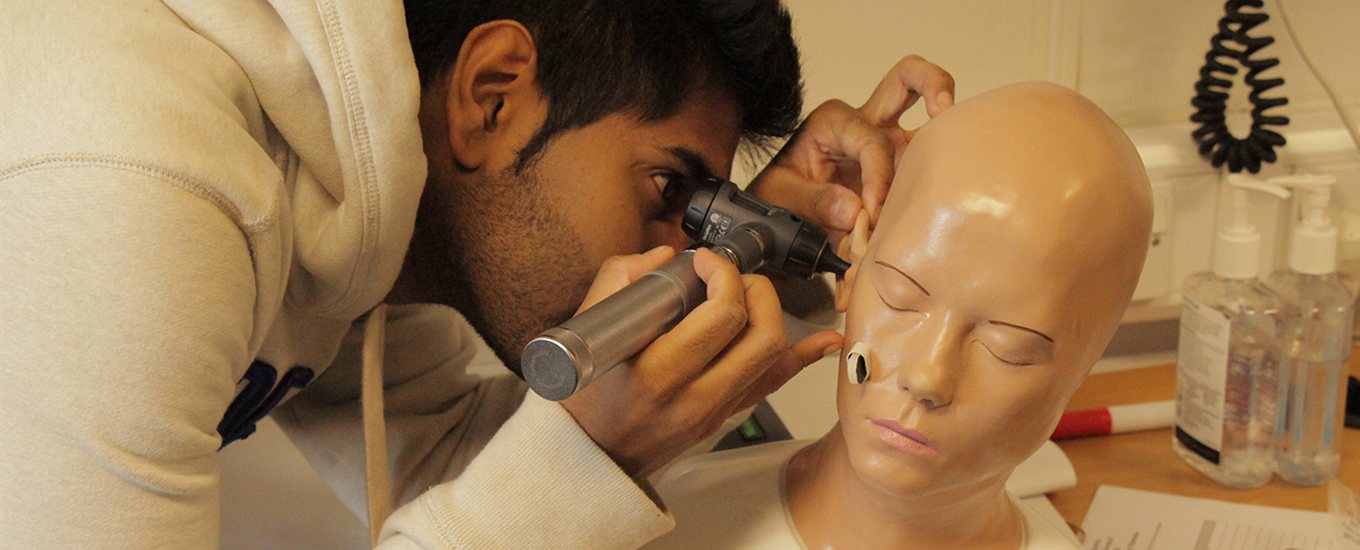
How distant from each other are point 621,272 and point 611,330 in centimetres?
9

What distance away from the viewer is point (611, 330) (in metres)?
0.66

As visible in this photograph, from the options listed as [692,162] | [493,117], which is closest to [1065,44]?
[692,162]

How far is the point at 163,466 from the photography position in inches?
26.7

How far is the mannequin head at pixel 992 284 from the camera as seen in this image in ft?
2.12

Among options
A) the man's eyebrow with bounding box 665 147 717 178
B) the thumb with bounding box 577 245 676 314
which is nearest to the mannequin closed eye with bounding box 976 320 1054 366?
the thumb with bounding box 577 245 676 314

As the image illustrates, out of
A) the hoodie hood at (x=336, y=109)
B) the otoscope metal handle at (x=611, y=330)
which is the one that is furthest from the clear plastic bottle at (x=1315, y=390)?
the hoodie hood at (x=336, y=109)

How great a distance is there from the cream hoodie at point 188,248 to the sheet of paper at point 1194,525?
49 cm

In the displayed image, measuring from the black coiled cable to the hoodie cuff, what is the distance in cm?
85

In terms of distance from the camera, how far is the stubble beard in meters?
0.92

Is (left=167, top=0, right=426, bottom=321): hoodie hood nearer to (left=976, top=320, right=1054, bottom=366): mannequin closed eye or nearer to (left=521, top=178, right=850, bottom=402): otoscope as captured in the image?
(left=521, top=178, right=850, bottom=402): otoscope

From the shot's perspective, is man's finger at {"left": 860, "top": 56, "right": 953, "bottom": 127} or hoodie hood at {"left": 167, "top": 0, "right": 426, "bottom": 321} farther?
man's finger at {"left": 860, "top": 56, "right": 953, "bottom": 127}

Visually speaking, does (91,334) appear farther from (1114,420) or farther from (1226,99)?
(1226,99)

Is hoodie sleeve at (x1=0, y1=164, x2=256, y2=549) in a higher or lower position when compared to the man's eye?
higher

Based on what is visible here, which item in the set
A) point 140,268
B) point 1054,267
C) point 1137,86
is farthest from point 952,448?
point 1137,86
